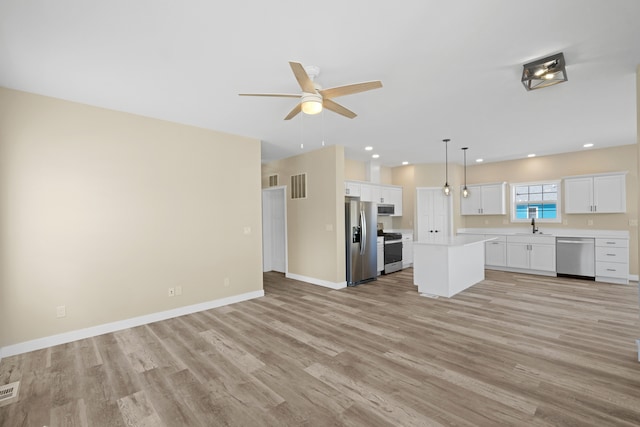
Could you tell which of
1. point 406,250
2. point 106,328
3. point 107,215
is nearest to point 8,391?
point 106,328

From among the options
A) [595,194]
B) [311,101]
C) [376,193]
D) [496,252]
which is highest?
[311,101]

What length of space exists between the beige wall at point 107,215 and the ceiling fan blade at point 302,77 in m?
2.57

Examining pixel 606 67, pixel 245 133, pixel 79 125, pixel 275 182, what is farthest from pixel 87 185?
pixel 606 67

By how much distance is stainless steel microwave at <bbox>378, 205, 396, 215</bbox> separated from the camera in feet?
23.9

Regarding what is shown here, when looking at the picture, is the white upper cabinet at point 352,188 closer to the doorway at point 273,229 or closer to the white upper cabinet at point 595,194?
the doorway at point 273,229

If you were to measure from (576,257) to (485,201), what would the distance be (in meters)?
2.19

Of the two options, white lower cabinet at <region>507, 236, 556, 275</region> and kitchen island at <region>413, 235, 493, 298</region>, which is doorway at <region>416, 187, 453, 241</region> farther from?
kitchen island at <region>413, 235, 493, 298</region>

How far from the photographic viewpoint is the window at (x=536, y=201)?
22.4 ft

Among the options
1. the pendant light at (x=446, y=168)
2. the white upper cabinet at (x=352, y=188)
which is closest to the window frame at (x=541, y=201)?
the pendant light at (x=446, y=168)

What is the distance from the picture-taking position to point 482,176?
7824 mm

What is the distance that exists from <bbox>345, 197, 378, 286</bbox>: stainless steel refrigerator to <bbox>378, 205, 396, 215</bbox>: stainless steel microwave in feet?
3.71

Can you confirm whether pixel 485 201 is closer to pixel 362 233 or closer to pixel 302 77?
pixel 362 233

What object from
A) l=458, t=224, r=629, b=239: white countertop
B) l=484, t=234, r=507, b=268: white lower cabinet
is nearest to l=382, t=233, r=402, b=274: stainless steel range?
l=458, t=224, r=629, b=239: white countertop

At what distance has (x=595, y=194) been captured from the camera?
613cm
